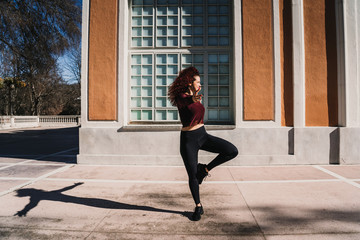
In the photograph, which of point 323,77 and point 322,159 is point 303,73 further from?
point 322,159

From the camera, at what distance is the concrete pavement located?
246 cm

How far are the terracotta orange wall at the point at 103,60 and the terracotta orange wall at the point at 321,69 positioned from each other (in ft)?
16.6

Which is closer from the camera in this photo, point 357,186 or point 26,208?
point 26,208

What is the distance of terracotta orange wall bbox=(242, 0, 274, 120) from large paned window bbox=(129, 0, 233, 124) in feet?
2.41

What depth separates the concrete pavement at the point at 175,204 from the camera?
246 centimetres

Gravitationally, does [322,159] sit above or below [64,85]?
below

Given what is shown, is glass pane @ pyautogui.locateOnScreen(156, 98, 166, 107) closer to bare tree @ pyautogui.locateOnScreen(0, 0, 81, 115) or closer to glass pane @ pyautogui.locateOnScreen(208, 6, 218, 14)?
glass pane @ pyautogui.locateOnScreen(208, 6, 218, 14)

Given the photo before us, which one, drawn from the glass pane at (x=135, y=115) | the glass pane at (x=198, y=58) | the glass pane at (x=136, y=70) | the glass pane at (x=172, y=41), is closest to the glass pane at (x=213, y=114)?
the glass pane at (x=198, y=58)

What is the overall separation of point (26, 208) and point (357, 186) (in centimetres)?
540

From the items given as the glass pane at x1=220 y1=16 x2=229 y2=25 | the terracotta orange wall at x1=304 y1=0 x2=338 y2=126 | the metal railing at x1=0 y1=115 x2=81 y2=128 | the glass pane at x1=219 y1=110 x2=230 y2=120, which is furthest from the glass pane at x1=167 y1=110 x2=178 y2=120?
the metal railing at x1=0 y1=115 x2=81 y2=128

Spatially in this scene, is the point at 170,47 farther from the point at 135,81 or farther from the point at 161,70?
the point at 135,81

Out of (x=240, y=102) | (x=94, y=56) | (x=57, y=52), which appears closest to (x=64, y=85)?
(x=57, y=52)

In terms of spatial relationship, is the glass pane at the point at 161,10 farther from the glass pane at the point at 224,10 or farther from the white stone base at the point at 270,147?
the white stone base at the point at 270,147

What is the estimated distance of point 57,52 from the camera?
1204 centimetres
